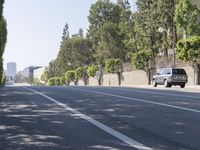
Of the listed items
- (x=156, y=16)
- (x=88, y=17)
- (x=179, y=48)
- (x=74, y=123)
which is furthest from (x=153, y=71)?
(x=74, y=123)

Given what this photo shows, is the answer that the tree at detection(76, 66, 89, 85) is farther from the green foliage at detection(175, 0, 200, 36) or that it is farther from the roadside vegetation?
the green foliage at detection(175, 0, 200, 36)

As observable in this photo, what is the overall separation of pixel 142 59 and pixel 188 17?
16.6 metres

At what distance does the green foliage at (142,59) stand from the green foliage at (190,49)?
15.6 meters

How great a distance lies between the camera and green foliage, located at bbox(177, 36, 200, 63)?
2024 inches

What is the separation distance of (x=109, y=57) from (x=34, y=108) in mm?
72569

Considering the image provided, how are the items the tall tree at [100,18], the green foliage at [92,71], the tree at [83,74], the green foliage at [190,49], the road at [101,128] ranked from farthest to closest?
the tree at [83,74] → the green foliage at [92,71] → the tall tree at [100,18] → the green foliage at [190,49] → the road at [101,128]

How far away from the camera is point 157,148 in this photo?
906 centimetres

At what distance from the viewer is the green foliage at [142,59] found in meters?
68.4

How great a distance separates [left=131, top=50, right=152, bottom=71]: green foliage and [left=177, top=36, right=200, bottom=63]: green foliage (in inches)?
614

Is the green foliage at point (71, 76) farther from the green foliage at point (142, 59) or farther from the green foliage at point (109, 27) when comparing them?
the green foliage at point (142, 59)

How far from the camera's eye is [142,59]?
6906 centimetres

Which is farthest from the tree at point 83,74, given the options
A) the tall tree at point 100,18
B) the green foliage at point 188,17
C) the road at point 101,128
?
the road at point 101,128

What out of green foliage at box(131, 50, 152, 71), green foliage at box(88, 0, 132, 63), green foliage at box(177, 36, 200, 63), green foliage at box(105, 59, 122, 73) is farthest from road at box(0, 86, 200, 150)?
green foliage at box(105, 59, 122, 73)

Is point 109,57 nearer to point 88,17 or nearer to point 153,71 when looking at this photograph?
point 88,17
